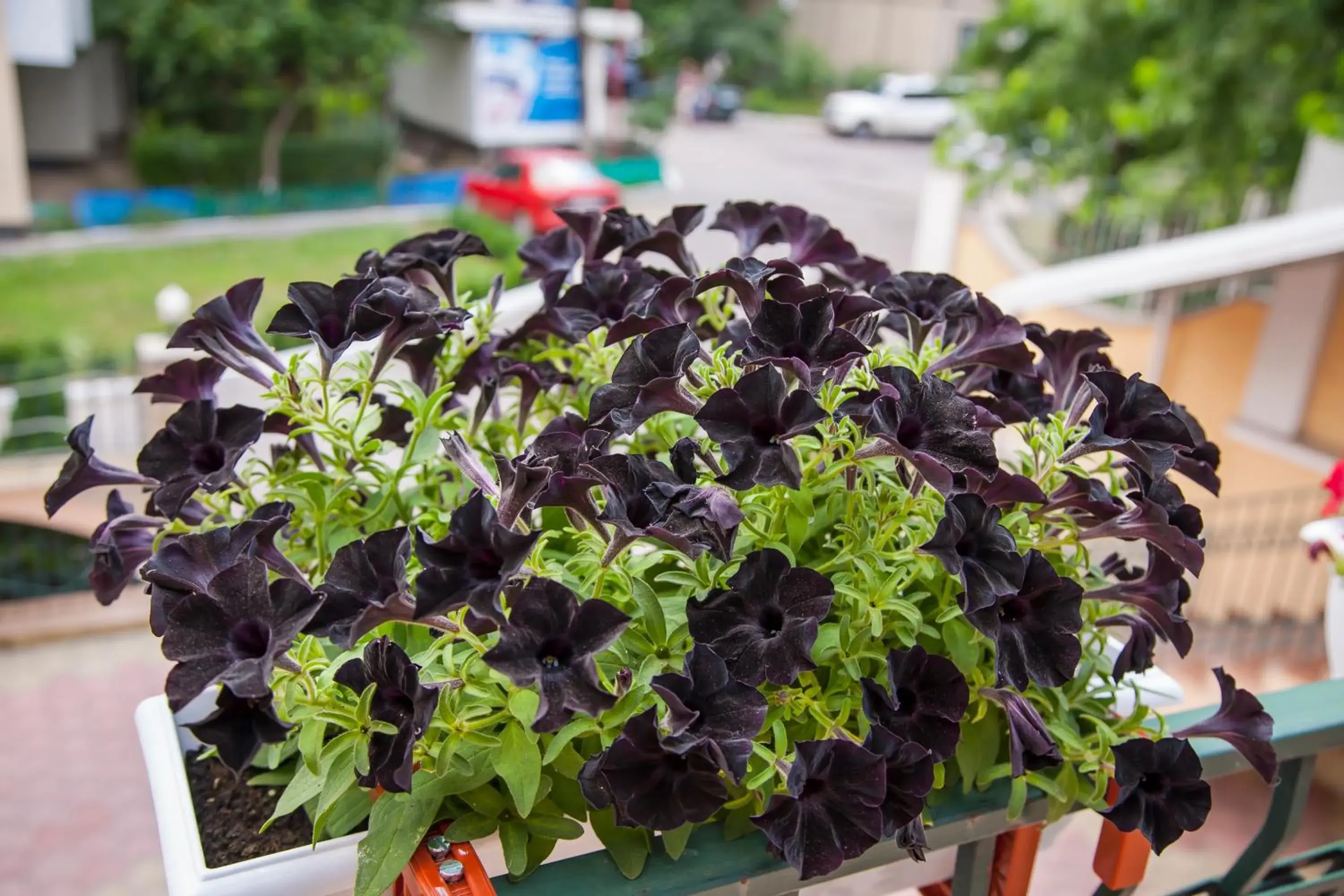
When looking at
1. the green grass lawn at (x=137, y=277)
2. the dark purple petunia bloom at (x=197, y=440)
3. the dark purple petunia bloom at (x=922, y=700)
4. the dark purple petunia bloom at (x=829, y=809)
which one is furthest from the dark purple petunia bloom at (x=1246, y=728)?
the green grass lawn at (x=137, y=277)

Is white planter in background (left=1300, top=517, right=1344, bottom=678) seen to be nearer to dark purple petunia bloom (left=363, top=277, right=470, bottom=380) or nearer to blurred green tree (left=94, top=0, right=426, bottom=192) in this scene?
dark purple petunia bloom (left=363, top=277, right=470, bottom=380)

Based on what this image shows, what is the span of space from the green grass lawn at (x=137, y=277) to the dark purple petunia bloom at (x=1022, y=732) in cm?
864

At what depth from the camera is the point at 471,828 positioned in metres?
0.87

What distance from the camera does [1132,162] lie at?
24.4 feet

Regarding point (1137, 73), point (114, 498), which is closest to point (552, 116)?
point (1137, 73)

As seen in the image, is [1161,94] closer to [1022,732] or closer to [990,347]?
[990,347]

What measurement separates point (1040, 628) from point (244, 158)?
15878 mm

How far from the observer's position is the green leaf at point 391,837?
0.83 meters

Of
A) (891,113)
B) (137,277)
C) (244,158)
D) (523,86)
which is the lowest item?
(137,277)

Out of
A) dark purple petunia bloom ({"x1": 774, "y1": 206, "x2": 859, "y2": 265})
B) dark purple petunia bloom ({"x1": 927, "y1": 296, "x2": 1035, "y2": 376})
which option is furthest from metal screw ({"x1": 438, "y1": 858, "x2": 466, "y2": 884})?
dark purple petunia bloom ({"x1": 774, "y1": 206, "x2": 859, "y2": 265})

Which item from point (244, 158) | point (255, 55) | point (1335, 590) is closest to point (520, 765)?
point (1335, 590)

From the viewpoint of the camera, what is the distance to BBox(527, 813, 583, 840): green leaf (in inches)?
34.5

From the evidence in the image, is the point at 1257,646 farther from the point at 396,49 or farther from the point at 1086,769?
the point at 396,49

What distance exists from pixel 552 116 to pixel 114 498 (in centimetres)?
1775
